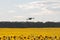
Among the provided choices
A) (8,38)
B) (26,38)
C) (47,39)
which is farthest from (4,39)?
(47,39)

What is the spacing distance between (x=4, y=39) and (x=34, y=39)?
76.8 inches

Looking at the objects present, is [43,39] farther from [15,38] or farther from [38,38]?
[15,38]

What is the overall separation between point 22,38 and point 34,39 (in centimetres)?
119

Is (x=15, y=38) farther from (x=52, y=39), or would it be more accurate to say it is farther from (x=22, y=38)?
(x=52, y=39)

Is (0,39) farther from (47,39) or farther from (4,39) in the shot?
(47,39)

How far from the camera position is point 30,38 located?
18984 mm

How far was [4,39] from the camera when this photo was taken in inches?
727

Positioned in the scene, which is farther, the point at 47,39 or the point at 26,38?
the point at 26,38

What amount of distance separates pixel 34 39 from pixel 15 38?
131 cm

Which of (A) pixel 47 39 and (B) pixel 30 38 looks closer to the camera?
(A) pixel 47 39

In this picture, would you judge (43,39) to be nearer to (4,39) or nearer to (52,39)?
(52,39)

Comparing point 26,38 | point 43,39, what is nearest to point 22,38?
point 26,38

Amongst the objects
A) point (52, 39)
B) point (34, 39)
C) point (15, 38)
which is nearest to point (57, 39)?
point (52, 39)

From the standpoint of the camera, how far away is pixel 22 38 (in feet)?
62.2
